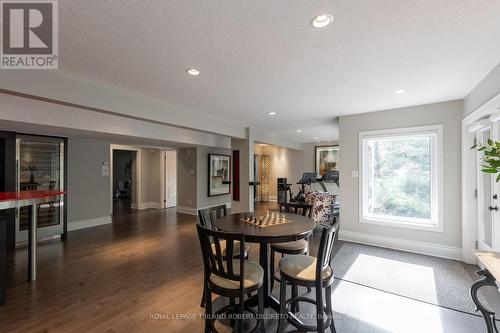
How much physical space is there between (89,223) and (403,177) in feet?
21.9

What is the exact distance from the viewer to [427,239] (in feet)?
12.7

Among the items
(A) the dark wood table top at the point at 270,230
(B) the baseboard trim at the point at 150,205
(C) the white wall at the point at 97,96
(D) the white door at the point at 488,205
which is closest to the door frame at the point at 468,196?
(D) the white door at the point at 488,205

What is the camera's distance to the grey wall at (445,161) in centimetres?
366

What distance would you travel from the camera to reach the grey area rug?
8.34 feet

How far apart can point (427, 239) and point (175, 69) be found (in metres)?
4.57

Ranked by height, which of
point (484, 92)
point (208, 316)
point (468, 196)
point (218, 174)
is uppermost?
point (484, 92)

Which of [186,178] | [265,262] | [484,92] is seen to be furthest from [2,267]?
[484,92]

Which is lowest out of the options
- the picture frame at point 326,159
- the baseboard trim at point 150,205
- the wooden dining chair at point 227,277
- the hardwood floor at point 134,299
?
the hardwood floor at point 134,299

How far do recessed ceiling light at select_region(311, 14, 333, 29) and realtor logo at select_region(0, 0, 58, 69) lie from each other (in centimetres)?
183

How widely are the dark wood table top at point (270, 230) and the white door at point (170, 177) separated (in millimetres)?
5955

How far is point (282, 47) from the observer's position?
215 centimetres

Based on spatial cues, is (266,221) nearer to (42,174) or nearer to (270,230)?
(270,230)

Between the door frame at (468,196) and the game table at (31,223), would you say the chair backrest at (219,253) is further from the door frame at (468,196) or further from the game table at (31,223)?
the door frame at (468,196)

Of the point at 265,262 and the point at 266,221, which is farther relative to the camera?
the point at 266,221
